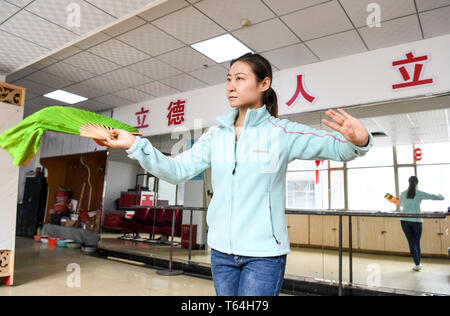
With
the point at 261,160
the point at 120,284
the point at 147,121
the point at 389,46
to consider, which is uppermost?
the point at 389,46

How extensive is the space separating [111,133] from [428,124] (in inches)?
155

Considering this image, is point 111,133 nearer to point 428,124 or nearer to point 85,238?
point 428,124

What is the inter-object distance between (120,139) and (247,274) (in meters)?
0.60

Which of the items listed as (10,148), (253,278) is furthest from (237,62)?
(10,148)

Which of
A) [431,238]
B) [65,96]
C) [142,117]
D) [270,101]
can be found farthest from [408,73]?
[65,96]

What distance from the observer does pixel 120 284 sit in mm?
3895

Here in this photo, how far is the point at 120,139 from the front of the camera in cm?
109

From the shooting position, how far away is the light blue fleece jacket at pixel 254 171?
1030mm

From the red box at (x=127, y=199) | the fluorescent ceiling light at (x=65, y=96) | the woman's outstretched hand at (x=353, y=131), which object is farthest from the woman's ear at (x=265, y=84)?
the fluorescent ceiling light at (x=65, y=96)

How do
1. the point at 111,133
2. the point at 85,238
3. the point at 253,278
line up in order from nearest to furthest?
the point at 253,278
the point at 111,133
the point at 85,238

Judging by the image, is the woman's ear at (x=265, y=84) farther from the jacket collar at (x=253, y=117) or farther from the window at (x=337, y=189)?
the window at (x=337, y=189)

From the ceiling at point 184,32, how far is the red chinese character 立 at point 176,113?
53cm

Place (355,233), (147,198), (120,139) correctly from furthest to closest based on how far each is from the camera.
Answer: (147,198) → (355,233) → (120,139)

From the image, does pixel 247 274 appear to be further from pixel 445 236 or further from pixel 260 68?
pixel 445 236
